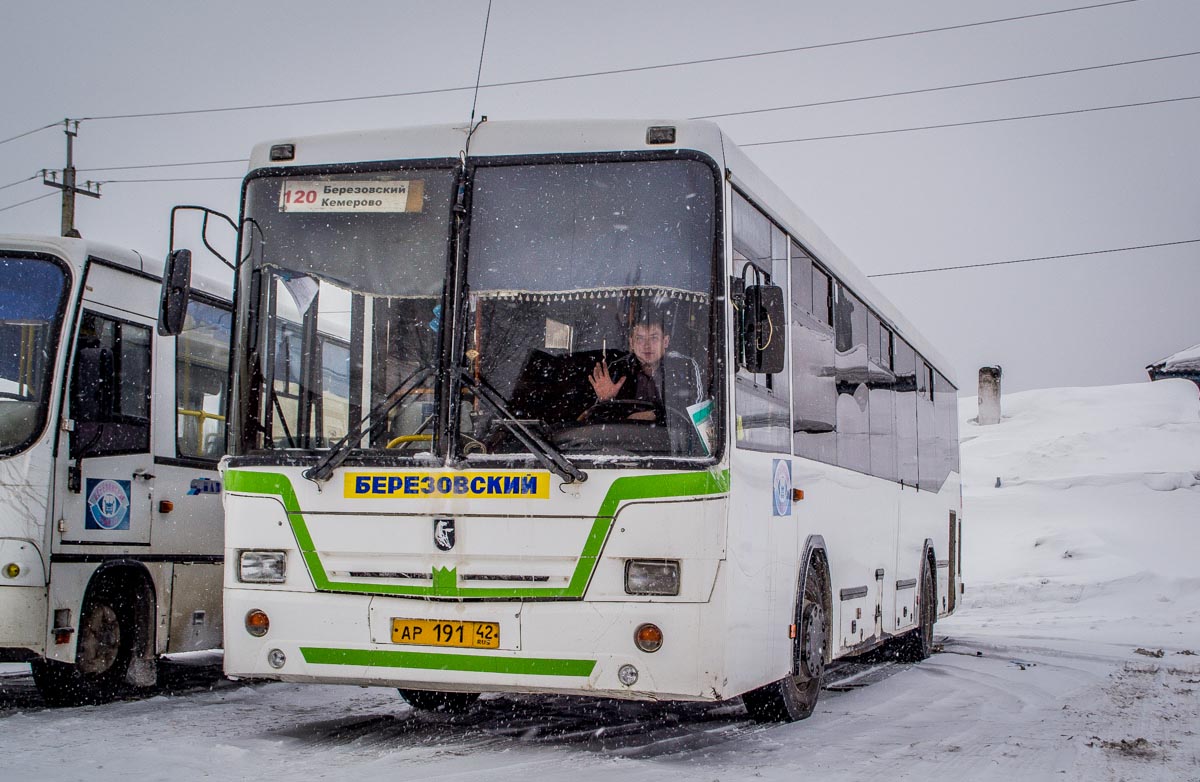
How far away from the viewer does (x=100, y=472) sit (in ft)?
32.0

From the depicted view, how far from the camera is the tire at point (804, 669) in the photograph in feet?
28.9

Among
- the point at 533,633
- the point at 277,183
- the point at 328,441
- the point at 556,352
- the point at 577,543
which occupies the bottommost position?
the point at 533,633

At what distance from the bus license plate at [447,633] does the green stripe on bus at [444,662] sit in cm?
6

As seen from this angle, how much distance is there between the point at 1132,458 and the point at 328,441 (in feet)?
124

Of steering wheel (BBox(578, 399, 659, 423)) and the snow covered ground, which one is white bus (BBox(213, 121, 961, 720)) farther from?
the snow covered ground

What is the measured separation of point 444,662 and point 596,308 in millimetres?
2033

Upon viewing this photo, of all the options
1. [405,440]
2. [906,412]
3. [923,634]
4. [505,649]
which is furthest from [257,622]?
[923,634]

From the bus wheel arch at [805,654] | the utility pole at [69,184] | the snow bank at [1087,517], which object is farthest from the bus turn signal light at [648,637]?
the utility pole at [69,184]

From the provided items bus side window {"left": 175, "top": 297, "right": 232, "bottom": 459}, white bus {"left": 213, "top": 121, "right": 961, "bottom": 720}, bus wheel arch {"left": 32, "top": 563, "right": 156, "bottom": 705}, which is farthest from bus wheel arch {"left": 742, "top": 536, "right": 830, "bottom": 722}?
bus side window {"left": 175, "top": 297, "right": 232, "bottom": 459}

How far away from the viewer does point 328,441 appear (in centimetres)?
743

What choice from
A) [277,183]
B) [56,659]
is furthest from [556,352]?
[56,659]

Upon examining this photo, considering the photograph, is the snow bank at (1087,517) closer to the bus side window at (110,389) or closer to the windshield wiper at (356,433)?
the bus side window at (110,389)

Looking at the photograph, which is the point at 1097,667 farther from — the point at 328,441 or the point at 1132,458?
the point at 1132,458

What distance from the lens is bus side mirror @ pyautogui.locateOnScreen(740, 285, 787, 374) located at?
24.3 feet
